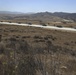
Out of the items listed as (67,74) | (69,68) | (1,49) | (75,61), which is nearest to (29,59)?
(67,74)

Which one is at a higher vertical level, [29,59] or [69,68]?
[29,59]

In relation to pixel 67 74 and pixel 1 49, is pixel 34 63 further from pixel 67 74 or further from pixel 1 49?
pixel 1 49

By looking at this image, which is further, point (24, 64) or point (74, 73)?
point (74, 73)

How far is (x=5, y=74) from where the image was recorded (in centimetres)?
605

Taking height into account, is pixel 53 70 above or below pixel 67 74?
above

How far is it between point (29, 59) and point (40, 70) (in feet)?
2.61

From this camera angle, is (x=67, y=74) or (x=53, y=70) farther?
(x=67, y=74)

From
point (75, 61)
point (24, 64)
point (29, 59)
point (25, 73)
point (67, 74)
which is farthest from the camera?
point (75, 61)

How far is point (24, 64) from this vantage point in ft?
21.0

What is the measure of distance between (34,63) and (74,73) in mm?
1740

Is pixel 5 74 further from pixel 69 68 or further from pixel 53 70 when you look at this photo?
pixel 69 68

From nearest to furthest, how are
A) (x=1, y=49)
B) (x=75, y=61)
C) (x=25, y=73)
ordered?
(x=25, y=73) → (x=75, y=61) → (x=1, y=49)

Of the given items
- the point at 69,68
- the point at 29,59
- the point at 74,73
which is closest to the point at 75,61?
the point at 69,68

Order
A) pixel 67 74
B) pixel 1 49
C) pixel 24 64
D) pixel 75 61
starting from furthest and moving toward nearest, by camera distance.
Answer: pixel 1 49, pixel 75 61, pixel 67 74, pixel 24 64
